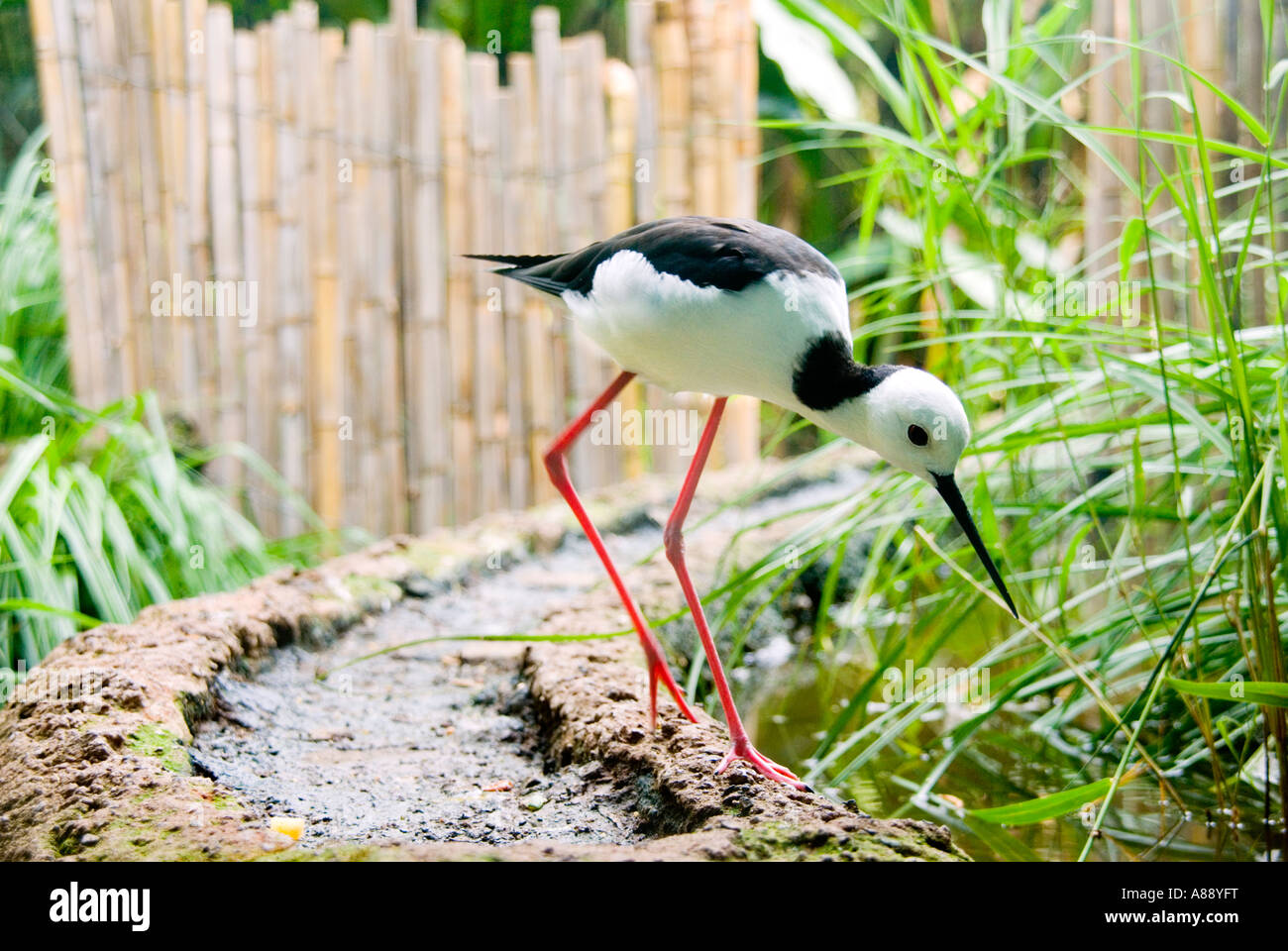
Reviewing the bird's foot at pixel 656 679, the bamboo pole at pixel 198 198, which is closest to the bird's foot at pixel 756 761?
the bird's foot at pixel 656 679

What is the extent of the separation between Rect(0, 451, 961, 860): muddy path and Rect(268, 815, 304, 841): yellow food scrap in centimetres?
1

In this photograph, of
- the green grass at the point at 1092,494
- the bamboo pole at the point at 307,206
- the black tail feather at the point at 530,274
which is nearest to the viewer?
the green grass at the point at 1092,494

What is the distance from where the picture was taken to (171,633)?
2.32 metres

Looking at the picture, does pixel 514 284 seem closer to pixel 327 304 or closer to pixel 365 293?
pixel 365 293

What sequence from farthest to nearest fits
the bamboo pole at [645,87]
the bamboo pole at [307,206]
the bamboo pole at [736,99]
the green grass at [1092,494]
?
the bamboo pole at [736,99]
the bamboo pole at [645,87]
the bamboo pole at [307,206]
the green grass at [1092,494]

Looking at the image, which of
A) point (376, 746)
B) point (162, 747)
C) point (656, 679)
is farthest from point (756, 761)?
point (162, 747)

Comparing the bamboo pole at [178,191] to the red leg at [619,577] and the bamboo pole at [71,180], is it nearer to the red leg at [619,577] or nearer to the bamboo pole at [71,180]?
the bamboo pole at [71,180]

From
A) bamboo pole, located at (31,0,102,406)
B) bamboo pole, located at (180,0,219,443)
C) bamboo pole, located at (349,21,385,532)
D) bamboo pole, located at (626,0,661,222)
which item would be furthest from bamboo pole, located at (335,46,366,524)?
bamboo pole, located at (626,0,661,222)

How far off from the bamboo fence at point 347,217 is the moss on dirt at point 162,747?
2.54 meters

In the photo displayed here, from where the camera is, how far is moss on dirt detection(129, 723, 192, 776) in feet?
5.98

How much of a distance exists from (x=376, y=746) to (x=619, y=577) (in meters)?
0.61

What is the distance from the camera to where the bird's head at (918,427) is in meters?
1.73

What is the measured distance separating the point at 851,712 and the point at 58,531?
2235 mm
